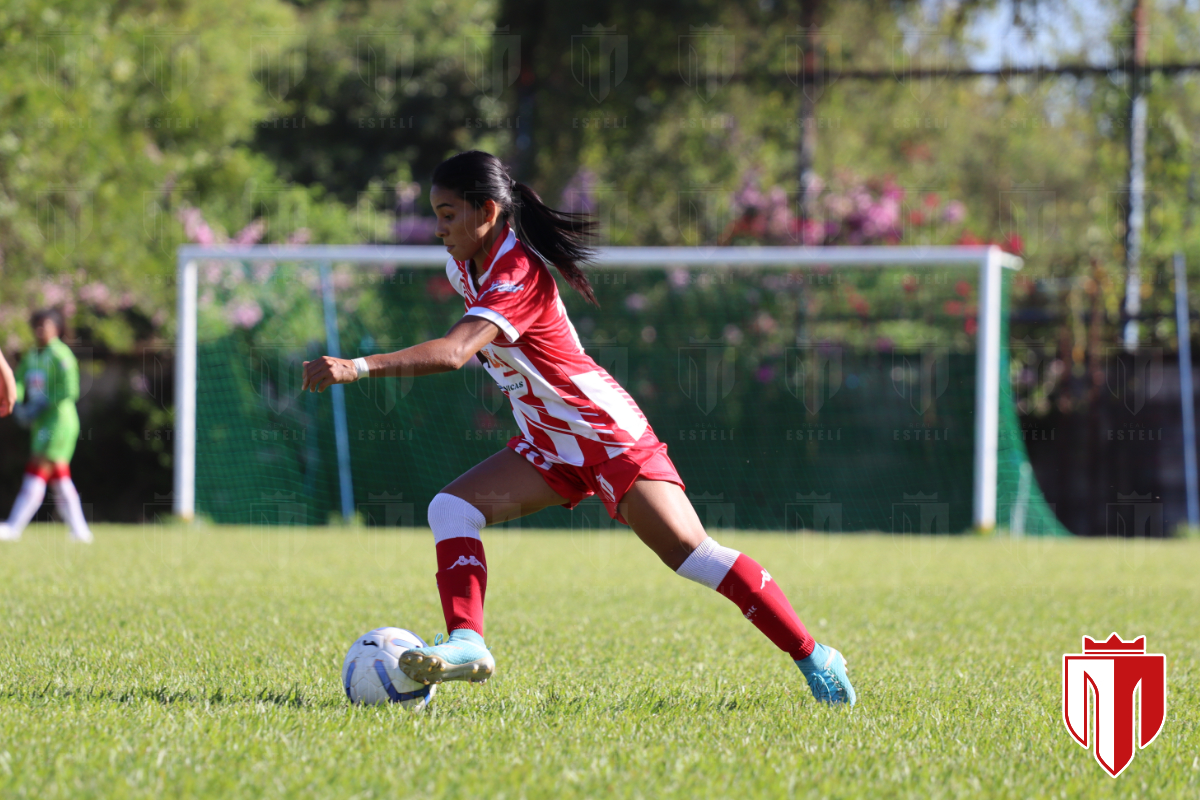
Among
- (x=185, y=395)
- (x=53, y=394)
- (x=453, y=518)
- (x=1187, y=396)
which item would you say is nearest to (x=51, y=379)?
(x=53, y=394)

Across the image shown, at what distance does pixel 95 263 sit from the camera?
14789mm

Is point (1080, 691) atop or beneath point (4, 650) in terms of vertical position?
atop

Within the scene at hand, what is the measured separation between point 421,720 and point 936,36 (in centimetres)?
1435

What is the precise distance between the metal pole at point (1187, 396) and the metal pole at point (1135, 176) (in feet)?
1.62

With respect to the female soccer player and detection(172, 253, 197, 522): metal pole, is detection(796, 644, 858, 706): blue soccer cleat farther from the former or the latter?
detection(172, 253, 197, 522): metal pole

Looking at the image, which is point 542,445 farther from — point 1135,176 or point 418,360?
point 1135,176

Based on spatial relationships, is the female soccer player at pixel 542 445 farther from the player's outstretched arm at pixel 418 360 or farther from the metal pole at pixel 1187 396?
the metal pole at pixel 1187 396

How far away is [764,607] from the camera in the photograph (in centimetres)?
405

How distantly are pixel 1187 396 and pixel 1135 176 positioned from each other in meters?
2.91

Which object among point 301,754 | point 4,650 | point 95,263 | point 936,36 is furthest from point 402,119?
point 301,754

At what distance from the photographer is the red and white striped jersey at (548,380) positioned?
13.1ft

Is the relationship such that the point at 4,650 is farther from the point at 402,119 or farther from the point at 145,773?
the point at 402,119

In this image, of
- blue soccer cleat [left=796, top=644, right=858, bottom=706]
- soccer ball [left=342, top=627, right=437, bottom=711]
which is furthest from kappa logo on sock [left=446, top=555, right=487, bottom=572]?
blue soccer cleat [left=796, top=644, right=858, bottom=706]

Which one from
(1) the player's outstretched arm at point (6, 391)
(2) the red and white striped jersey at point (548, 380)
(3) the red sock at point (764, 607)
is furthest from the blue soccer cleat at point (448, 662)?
(1) the player's outstretched arm at point (6, 391)
